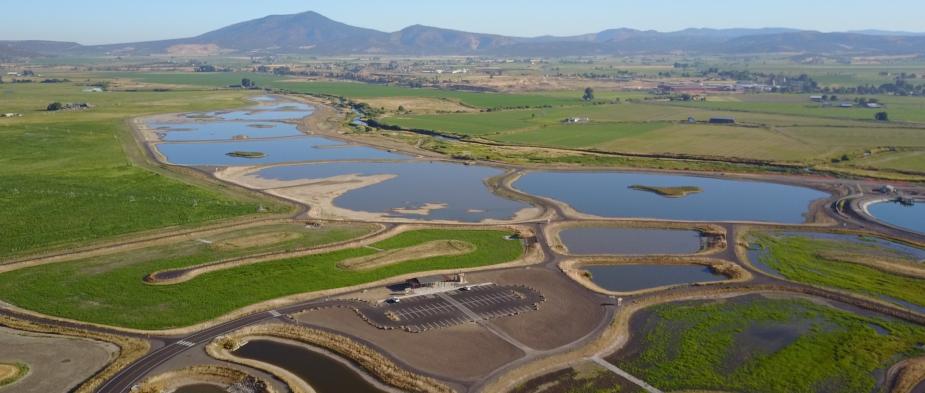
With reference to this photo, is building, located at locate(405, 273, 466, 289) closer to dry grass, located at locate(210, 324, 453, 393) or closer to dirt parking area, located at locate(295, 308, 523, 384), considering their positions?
dirt parking area, located at locate(295, 308, 523, 384)

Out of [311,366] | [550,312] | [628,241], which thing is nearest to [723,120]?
[628,241]

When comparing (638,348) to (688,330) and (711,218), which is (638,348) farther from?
(711,218)

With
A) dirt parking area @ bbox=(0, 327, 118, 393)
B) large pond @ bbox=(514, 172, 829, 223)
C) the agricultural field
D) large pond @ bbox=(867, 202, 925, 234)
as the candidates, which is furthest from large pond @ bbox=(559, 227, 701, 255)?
the agricultural field

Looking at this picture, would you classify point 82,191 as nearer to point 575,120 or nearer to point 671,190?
point 671,190


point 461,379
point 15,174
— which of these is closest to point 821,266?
point 461,379

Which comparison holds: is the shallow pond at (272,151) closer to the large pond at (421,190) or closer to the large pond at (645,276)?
the large pond at (421,190)

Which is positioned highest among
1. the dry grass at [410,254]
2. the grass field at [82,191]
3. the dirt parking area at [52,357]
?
the grass field at [82,191]

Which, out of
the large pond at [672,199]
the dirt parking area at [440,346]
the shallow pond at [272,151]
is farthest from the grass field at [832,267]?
the shallow pond at [272,151]
